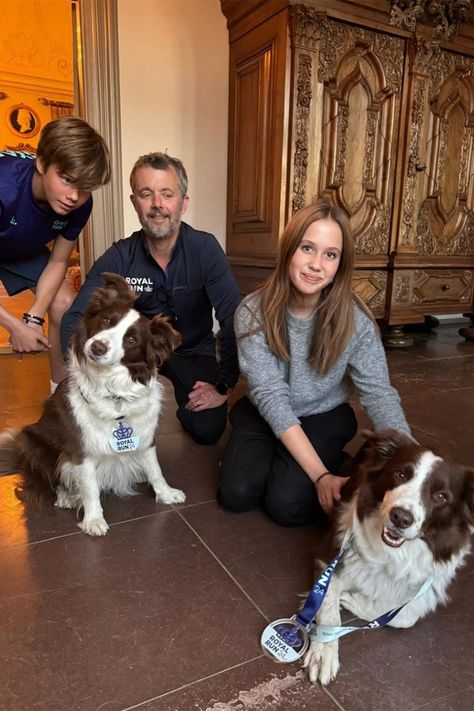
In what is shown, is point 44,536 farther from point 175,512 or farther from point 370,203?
point 370,203

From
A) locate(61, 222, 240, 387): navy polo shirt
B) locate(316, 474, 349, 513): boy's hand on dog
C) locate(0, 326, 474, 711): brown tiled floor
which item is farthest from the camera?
locate(61, 222, 240, 387): navy polo shirt

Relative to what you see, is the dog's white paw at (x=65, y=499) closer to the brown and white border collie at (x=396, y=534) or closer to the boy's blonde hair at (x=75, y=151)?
the brown and white border collie at (x=396, y=534)

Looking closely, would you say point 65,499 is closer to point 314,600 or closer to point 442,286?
point 314,600

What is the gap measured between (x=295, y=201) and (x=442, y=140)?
1768mm

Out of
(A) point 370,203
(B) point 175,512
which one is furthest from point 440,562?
(A) point 370,203

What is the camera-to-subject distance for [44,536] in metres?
1.82

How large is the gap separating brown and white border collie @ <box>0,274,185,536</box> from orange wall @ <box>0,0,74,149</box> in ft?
24.3

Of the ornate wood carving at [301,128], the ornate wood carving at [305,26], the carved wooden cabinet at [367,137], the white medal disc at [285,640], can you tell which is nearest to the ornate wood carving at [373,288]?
the carved wooden cabinet at [367,137]

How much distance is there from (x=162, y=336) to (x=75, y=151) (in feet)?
2.80

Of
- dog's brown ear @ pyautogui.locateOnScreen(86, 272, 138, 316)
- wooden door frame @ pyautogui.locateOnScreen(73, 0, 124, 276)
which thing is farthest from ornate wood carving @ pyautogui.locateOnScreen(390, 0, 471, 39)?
dog's brown ear @ pyautogui.locateOnScreen(86, 272, 138, 316)

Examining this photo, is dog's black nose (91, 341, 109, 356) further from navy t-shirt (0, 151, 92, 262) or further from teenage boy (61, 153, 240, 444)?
navy t-shirt (0, 151, 92, 262)

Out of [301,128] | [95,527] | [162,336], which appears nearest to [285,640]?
[95,527]

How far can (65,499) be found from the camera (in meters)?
2.02

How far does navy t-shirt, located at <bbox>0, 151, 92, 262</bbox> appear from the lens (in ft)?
7.61
